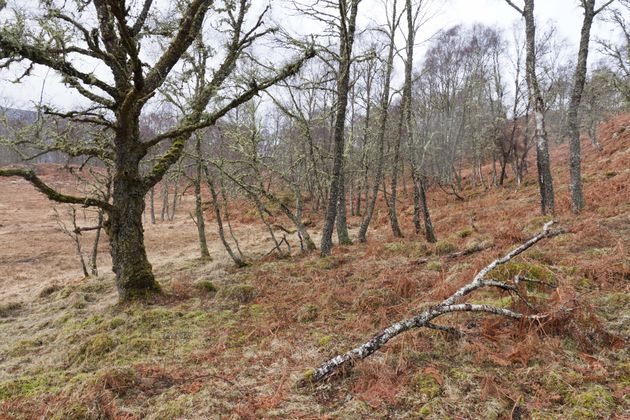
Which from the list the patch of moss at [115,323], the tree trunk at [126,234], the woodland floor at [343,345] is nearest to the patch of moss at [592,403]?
the woodland floor at [343,345]

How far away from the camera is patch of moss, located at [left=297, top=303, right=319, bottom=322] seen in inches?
199

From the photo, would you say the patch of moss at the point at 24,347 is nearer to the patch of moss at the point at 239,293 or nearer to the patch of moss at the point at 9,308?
the patch of moss at the point at 239,293

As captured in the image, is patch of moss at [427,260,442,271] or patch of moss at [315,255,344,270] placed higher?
patch of moss at [427,260,442,271]

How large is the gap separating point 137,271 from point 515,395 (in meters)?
6.62

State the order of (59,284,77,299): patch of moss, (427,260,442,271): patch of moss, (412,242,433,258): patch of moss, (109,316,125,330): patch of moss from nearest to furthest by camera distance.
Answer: (109,316,125,330): patch of moss
(427,260,442,271): patch of moss
(412,242,433,258): patch of moss
(59,284,77,299): patch of moss

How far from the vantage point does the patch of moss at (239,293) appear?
21.6 feet

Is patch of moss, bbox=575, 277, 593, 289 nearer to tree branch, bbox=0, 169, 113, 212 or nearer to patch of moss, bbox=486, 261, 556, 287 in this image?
patch of moss, bbox=486, 261, 556, 287

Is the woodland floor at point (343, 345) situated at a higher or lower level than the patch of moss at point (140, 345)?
higher

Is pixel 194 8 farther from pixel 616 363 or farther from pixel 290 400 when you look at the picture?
pixel 616 363

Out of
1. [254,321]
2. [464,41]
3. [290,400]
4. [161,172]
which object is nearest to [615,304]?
[290,400]

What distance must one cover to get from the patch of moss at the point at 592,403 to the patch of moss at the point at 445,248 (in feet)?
17.5

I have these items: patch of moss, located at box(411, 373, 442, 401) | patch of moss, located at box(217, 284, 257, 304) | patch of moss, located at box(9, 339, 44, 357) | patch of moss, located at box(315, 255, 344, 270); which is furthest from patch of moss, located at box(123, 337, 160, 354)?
patch of moss, located at box(315, 255, 344, 270)

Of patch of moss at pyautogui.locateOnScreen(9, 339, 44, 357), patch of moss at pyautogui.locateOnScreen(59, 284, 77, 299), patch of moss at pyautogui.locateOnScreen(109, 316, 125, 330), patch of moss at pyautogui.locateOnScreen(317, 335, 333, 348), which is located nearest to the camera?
patch of moss at pyautogui.locateOnScreen(317, 335, 333, 348)

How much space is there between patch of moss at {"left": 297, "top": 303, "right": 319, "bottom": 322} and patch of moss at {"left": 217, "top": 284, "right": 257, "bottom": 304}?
1669 millimetres
